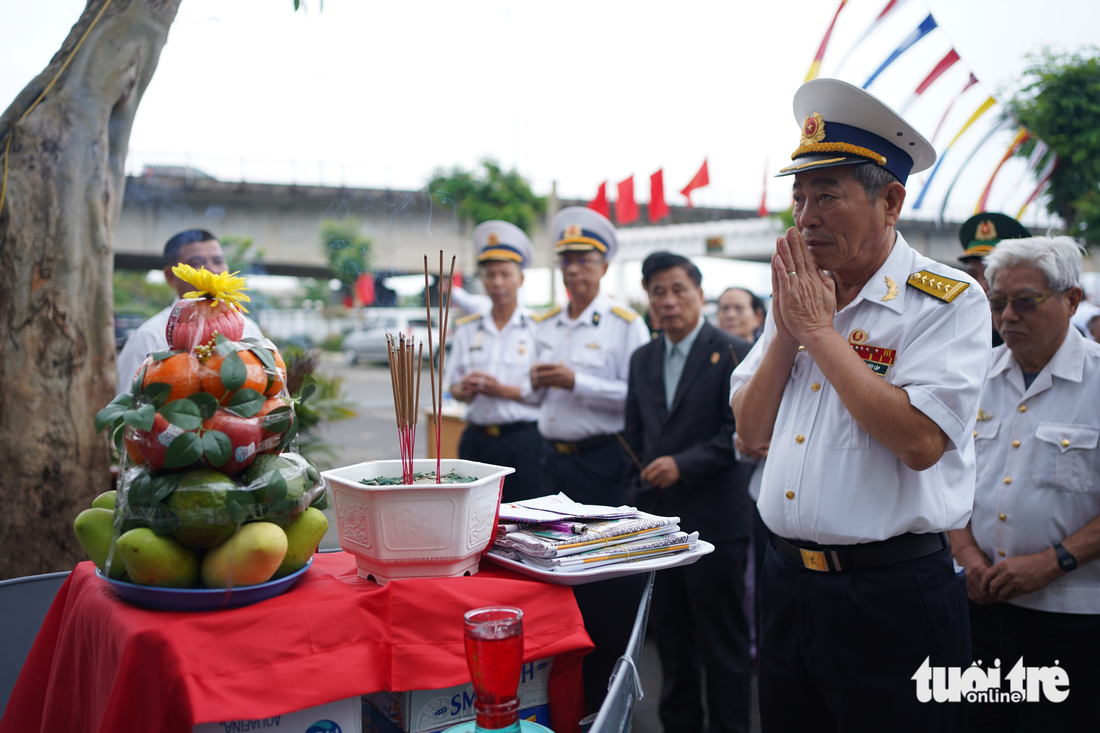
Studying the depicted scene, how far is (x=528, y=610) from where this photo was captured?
4.87 feet

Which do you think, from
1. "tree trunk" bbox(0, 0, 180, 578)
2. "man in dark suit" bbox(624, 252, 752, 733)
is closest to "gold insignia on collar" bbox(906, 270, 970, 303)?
"man in dark suit" bbox(624, 252, 752, 733)

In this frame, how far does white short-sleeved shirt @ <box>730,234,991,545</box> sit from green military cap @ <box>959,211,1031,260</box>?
2.26 metres

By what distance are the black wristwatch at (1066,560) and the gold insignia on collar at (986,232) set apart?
217 centimetres

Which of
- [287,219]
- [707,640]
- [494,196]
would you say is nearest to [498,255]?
[707,640]

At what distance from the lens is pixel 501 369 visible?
5.16 m

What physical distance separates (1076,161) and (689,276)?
43.5ft

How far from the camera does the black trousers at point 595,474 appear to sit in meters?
4.09

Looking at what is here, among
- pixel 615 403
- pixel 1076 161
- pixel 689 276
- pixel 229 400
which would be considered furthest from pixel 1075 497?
pixel 1076 161

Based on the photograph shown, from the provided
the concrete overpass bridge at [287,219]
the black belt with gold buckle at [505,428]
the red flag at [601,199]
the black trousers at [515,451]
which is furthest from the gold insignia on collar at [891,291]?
the red flag at [601,199]

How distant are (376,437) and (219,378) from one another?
10.1 m

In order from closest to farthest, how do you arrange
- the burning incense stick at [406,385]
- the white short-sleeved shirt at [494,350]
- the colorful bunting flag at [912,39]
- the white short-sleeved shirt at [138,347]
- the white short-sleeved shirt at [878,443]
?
1. the burning incense stick at [406,385]
2. the white short-sleeved shirt at [878,443]
3. the white short-sleeved shirt at [138,347]
4. the white short-sleeved shirt at [494,350]
5. the colorful bunting flag at [912,39]

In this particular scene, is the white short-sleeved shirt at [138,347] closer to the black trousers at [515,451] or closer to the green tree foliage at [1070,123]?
the black trousers at [515,451]

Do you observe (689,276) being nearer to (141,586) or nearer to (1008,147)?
(141,586)

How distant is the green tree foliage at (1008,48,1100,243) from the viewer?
1295 centimetres
